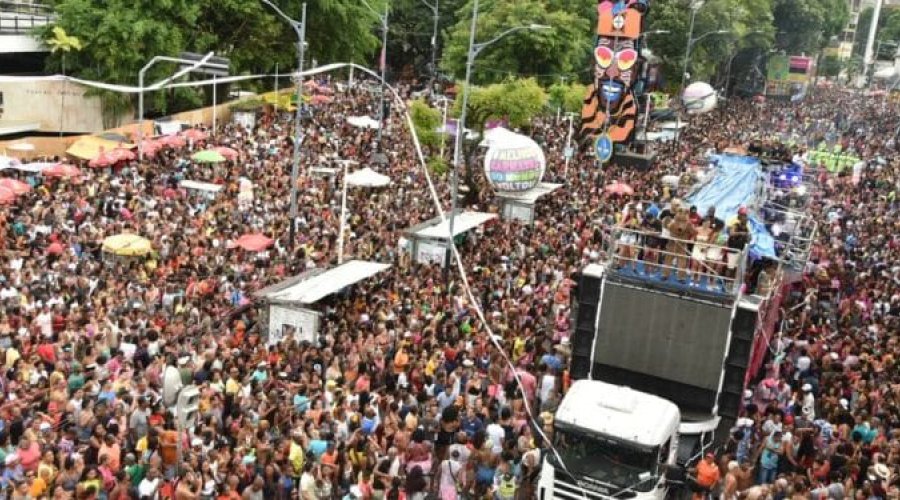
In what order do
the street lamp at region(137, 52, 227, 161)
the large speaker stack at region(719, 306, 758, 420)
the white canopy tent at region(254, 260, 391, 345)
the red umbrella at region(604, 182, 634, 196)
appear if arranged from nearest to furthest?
the large speaker stack at region(719, 306, 758, 420) < the white canopy tent at region(254, 260, 391, 345) < the red umbrella at region(604, 182, 634, 196) < the street lamp at region(137, 52, 227, 161)

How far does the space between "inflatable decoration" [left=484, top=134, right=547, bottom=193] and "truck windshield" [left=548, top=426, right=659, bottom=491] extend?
55.9 feet

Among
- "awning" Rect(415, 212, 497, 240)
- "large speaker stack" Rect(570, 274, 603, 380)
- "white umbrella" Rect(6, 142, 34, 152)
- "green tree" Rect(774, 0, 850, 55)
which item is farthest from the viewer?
"green tree" Rect(774, 0, 850, 55)

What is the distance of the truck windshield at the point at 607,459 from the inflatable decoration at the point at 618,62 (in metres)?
28.2

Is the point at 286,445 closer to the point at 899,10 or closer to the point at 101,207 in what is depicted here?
the point at 101,207

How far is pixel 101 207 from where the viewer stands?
24062mm

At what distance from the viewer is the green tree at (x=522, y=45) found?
51938mm

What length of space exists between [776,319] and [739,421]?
5.08 meters

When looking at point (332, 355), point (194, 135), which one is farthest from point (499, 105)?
point (332, 355)

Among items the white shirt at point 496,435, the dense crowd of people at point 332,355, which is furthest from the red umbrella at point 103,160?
the white shirt at point 496,435

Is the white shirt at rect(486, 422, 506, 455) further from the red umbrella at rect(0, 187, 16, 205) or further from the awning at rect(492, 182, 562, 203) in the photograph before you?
the awning at rect(492, 182, 562, 203)

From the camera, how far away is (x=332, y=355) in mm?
15555

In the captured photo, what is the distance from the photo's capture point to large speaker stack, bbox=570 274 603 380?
13.8m

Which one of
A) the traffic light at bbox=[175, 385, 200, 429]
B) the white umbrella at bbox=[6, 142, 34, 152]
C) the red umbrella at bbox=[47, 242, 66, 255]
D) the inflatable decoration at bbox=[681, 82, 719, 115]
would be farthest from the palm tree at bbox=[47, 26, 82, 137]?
the inflatable decoration at bbox=[681, 82, 719, 115]

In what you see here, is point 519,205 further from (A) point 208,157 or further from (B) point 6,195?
(B) point 6,195
